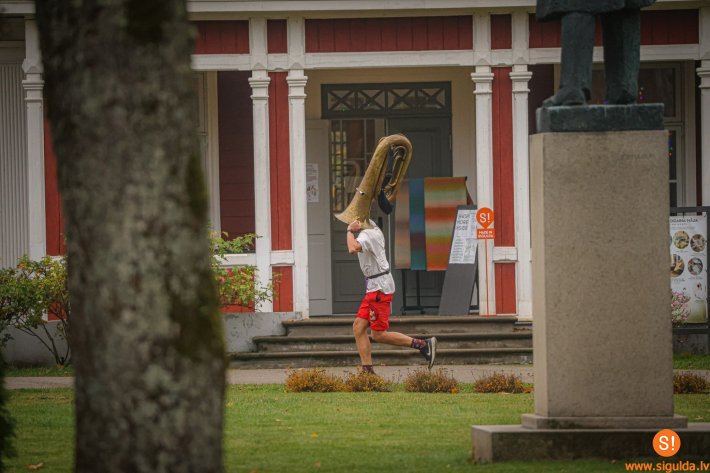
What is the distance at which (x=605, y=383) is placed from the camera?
8.11 meters

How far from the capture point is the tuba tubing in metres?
14.0

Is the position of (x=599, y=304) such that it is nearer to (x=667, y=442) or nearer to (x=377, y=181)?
(x=667, y=442)

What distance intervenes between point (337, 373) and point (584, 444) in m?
7.21

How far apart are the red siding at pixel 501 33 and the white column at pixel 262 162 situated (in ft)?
9.55

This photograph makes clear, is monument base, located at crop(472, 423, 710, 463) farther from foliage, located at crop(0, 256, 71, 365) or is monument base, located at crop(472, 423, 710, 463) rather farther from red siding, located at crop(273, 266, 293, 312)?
red siding, located at crop(273, 266, 293, 312)

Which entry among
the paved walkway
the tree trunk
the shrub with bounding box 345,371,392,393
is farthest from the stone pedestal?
the paved walkway

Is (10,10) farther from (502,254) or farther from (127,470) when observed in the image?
(127,470)

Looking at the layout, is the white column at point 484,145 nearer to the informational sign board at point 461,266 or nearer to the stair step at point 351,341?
the informational sign board at point 461,266

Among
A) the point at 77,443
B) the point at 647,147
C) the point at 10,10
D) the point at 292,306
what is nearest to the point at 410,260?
the point at 292,306

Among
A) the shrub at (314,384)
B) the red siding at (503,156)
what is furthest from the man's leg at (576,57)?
the red siding at (503,156)

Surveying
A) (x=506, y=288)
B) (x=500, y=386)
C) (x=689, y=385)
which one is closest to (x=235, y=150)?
(x=506, y=288)

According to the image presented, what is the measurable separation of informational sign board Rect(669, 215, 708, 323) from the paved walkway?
2058 mm

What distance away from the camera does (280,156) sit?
17203 mm

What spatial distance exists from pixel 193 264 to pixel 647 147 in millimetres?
4186
